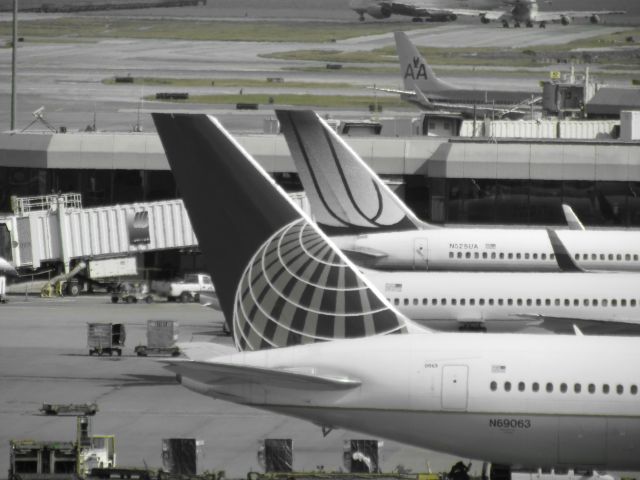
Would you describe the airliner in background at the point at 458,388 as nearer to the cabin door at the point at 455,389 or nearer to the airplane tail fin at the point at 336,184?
the cabin door at the point at 455,389

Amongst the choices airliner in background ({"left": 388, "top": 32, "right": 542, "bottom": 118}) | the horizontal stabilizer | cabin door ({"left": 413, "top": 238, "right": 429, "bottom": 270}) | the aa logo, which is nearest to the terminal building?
cabin door ({"left": 413, "top": 238, "right": 429, "bottom": 270})

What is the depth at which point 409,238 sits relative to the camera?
4834 cm

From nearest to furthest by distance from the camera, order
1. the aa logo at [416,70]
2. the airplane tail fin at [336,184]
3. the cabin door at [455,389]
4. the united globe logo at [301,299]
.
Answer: the cabin door at [455,389], the united globe logo at [301,299], the airplane tail fin at [336,184], the aa logo at [416,70]

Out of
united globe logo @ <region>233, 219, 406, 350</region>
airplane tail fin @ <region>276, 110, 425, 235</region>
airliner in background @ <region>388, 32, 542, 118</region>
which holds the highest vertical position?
airliner in background @ <region>388, 32, 542, 118</region>

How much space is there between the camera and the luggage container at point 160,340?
44875 mm

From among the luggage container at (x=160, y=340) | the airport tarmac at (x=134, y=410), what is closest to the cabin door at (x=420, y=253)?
the airport tarmac at (x=134, y=410)

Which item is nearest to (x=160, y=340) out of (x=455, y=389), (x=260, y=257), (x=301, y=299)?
(x=260, y=257)

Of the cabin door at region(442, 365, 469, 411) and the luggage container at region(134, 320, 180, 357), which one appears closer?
the cabin door at region(442, 365, 469, 411)

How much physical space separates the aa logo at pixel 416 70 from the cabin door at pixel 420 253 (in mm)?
76935

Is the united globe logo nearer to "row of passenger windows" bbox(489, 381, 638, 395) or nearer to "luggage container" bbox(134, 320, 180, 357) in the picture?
"row of passenger windows" bbox(489, 381, 638, 395)

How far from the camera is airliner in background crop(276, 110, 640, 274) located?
47.5 m

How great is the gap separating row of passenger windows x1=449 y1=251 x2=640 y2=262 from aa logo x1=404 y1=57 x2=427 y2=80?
7661 centimetres

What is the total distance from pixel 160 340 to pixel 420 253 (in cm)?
915

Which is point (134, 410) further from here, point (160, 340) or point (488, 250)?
point (488, 250)
